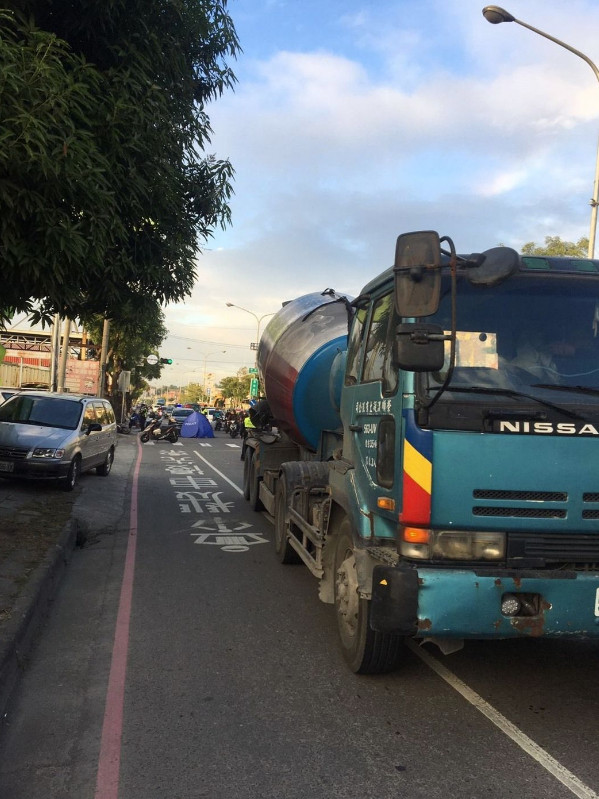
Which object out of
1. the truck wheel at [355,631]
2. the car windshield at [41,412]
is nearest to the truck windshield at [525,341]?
the truck wheel at [355,631]

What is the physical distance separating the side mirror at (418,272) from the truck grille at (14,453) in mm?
9572

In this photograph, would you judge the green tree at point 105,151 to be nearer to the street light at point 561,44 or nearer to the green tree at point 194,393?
the street light at point 561,44

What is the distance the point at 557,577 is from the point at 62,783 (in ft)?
8.72

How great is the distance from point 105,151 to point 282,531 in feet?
→ 14.7

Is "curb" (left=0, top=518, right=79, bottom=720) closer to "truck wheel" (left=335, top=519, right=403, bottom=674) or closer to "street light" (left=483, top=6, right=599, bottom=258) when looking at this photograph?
"truck wheel" (left=335, top=519, right=403, bottom=674)

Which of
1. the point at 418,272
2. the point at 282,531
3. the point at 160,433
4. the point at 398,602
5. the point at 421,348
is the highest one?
the point at 418,272

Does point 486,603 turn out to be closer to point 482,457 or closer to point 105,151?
point 482,457

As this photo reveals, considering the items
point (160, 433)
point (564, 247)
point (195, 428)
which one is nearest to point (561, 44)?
point (564, 247)

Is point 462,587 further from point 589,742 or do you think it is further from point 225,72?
point 225,72

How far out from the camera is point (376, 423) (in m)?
4.35

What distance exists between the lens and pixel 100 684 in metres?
4.36

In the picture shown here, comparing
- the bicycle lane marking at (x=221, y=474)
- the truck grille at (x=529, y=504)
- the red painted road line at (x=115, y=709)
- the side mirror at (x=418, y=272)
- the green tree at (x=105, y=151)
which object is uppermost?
the green tree at (x=105, y=151)

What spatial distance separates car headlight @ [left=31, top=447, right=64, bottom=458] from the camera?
38.3 feet

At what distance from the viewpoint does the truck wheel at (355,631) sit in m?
4.35
